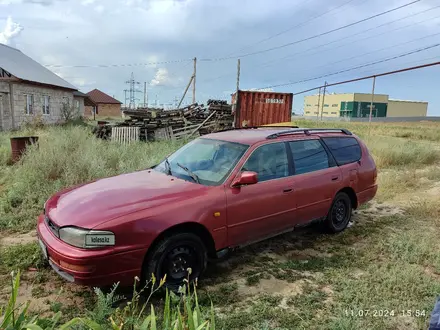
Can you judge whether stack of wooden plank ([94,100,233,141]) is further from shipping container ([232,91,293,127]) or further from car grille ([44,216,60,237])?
car grille ([44,216,60,237])

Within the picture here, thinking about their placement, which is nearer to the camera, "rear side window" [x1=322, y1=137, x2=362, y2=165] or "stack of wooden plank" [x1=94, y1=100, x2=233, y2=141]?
"rear side window" [x1=322, y1=137, x2=362, y2=165]

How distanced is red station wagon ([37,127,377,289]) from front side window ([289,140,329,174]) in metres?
0.02

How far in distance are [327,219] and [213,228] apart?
2.33 meters

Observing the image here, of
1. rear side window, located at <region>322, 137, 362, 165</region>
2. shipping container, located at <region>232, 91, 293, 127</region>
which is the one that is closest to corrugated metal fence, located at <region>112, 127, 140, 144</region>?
shipping container, located at <region>232, 91, 293, 127</region>

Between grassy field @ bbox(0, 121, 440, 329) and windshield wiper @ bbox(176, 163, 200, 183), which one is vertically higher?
windshield wiper @ bbox(176, 163, 200, 183)

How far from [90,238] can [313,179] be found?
10.0 ft

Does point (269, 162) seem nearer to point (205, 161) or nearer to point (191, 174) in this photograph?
point (205, 161)

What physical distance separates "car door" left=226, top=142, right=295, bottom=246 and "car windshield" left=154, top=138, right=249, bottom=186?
0.20 meters

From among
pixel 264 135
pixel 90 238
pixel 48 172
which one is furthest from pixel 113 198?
pixel 48 172

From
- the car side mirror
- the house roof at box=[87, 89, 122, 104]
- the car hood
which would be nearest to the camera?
the car hood

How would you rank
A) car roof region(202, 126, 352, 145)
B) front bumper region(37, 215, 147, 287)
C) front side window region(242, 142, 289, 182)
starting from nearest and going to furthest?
front bumper region(37, 215, 147, 287)
front side window region(242, 142, 289, 182)
car roof region(202, 126, 352, 145)

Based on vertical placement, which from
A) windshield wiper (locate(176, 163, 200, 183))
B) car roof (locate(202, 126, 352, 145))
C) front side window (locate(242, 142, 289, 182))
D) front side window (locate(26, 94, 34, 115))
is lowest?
windshield wiper (locate(176, 163, 200, 183))

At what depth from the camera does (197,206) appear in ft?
11.6

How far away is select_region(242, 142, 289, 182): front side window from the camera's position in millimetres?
4207
